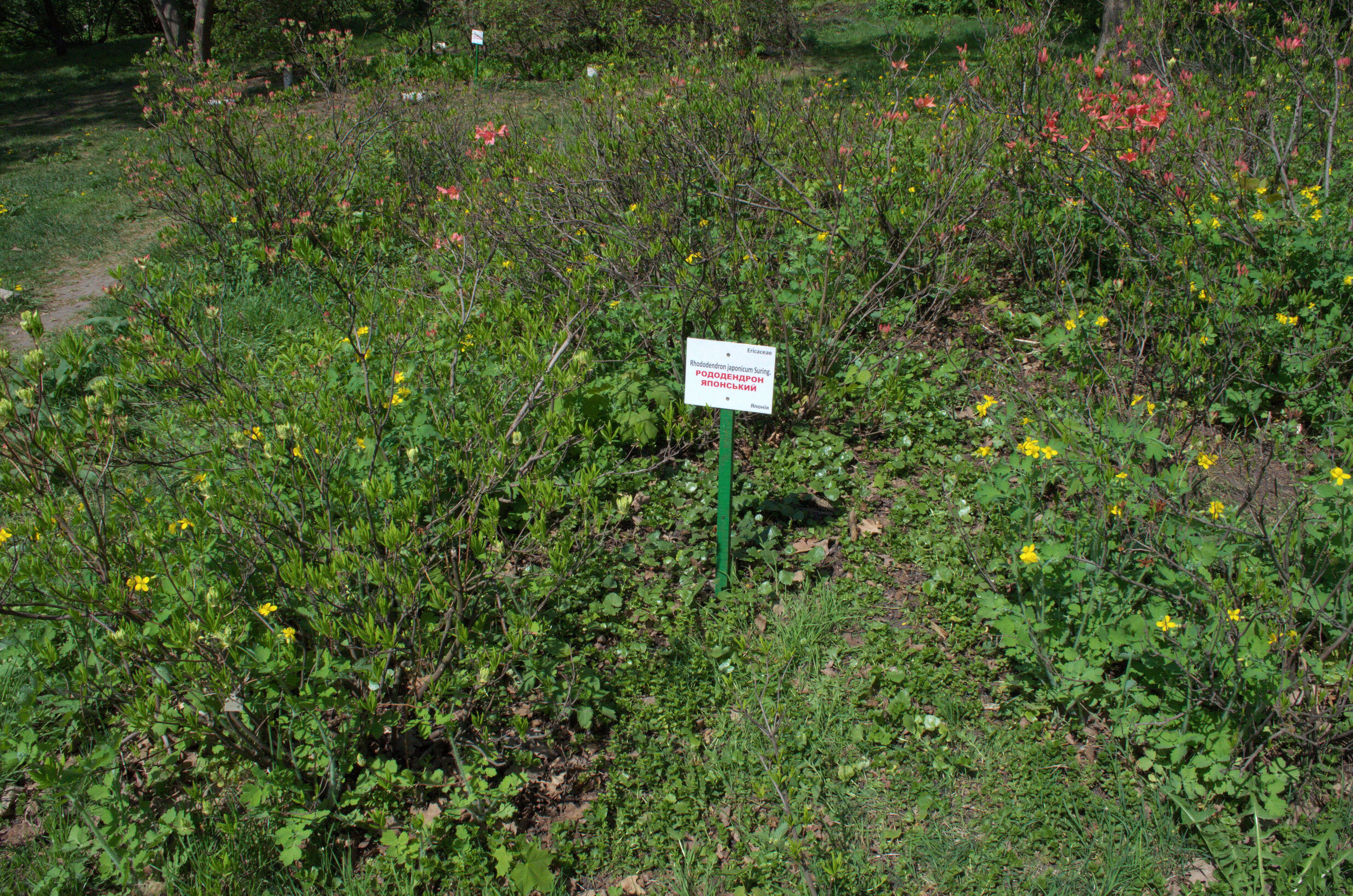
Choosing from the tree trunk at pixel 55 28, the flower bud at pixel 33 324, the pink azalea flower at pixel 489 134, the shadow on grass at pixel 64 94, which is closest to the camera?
the flower bud at pixel 33 324

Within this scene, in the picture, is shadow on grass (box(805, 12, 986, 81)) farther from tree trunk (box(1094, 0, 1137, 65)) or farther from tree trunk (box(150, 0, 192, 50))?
tree trunk (box(150, 0, 192, 50))

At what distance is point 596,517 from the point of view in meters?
2.45

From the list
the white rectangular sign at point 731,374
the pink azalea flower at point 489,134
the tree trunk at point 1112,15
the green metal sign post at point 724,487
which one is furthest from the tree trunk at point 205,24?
the green metal sign post at point 724,487

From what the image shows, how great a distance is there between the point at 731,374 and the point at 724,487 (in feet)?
1.39

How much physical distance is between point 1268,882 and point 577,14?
15.1m

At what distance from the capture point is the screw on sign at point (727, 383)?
2.93 m

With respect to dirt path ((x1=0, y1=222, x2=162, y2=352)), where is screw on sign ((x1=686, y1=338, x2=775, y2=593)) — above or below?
above

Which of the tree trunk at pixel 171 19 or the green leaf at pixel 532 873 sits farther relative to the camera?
the tree trunk at pixel 171 19

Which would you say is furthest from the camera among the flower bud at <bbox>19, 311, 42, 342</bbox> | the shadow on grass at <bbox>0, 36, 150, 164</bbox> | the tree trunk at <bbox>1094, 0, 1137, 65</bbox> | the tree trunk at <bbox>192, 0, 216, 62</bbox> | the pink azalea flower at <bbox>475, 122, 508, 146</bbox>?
the shadow on grass at <bbox>0, 36, 150, 164</bbox>

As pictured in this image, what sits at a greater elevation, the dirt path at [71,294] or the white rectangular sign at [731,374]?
the white rectangular sign at [731,374]

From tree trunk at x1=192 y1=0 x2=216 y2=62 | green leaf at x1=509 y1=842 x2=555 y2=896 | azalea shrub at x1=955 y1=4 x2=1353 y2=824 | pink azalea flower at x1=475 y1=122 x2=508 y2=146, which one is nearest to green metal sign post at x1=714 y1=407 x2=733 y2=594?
azalea shrub at x1=955 y1=4 x2=1353 y2=824

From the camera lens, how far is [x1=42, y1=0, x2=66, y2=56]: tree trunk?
64.6 ft

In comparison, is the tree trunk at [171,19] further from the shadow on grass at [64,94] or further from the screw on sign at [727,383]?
the screw on sign at [727,383]

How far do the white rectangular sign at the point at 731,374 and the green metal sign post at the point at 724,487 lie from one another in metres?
0.06
